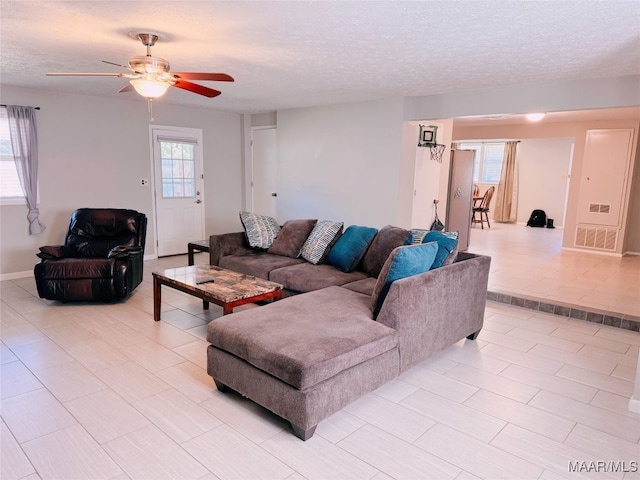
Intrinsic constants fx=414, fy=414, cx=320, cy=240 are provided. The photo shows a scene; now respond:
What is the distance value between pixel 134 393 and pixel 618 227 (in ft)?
25.0

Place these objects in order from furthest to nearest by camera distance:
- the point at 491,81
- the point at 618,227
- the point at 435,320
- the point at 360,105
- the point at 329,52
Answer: the point at 618,227, the point at 360,105, the point at 491,81, the point at 329,52, the point at 435,320

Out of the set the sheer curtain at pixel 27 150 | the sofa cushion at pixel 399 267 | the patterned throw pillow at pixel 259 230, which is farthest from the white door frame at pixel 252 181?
the sofa cushion at pixel 399 267

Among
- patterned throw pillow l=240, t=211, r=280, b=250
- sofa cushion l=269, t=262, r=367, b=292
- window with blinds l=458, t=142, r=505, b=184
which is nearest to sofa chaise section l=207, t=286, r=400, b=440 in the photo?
sofa cushion l=269, t=262, r=367, b=292

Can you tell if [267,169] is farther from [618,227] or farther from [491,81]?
[618,227]

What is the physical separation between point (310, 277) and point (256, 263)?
0.73 metres

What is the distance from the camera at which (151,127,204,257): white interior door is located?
20.7 feet

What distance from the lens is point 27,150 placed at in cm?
500

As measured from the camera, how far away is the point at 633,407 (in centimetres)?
250

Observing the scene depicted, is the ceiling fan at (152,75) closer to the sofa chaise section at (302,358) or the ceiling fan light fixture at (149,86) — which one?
the ceiling fan light fixture at (149,86)

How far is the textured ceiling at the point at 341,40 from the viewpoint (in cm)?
239

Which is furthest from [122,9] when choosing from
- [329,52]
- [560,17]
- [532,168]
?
[532,168]

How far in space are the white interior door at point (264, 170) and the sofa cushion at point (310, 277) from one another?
309 centimetres

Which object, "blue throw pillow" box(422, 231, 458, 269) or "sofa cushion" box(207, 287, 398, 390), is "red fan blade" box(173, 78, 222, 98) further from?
"blue throw pillow" box(422, 231, 458, 269)

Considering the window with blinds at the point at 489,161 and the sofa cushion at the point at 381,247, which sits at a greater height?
the window with blinds at the point at 489,161
